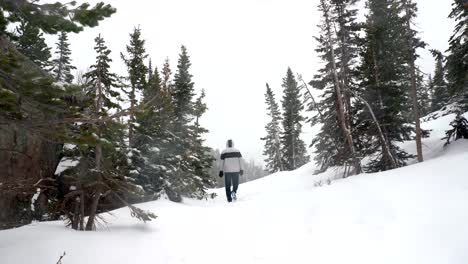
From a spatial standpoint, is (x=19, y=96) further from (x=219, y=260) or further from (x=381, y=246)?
(x=381, y=246)

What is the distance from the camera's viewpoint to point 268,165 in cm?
4562

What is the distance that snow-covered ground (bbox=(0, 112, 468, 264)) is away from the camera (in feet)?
14.8

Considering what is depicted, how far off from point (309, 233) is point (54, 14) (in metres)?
5.74

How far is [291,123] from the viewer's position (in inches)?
1613

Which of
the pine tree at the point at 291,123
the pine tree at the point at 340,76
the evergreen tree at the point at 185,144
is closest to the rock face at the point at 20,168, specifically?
the evergreen tree at the point at 185,144

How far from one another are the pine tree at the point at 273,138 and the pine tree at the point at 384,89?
2631 centimetres

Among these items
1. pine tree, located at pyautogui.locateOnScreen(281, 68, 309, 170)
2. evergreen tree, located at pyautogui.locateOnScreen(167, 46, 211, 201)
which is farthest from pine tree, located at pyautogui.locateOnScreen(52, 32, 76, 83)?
pine tree, located at pyautogui.locateOnScreen(281, 68, 309, 170)

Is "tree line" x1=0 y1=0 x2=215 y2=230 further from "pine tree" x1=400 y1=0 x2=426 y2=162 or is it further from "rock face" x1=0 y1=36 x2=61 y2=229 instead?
"pine tree" x1=400 y1=0 x2=426 y2=162

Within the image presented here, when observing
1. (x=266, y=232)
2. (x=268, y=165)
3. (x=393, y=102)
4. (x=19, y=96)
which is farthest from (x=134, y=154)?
(x=268, y=165)

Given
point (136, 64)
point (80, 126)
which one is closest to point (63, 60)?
point (136, 64)

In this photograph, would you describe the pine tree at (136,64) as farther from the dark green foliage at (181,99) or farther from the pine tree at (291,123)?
the pine tree at (291,123)

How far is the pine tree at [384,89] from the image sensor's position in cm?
1581

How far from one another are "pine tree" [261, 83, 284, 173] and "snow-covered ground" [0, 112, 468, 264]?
35551 millimetres

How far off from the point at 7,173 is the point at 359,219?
1311 centimetres
